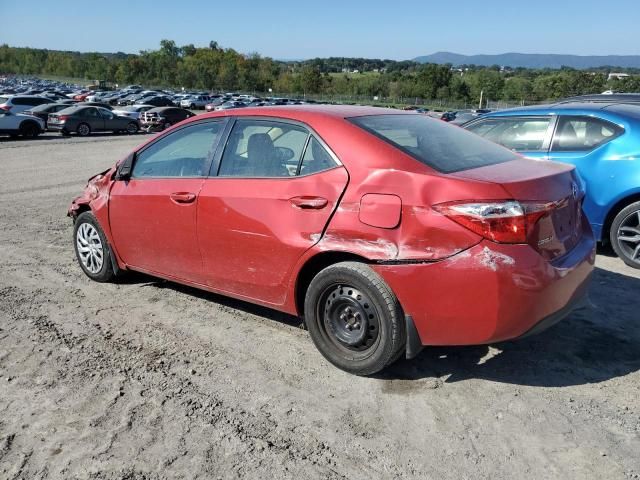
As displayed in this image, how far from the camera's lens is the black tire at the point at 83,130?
27.6m

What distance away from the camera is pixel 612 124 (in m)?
5.91

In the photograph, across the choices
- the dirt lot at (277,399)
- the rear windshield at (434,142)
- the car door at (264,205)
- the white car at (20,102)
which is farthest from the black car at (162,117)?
the rear windshield at (434,142)

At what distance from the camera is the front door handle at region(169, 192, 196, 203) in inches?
166

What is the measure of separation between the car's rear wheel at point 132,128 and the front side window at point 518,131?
26.5 metres

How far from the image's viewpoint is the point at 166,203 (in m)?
4.43

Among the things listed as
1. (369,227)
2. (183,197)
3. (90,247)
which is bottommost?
(90,247)

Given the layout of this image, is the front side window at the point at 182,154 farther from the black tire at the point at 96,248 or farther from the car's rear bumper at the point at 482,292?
the car's rear bumper at the point at 482,292

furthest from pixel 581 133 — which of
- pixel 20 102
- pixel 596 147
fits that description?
pixel 20 102

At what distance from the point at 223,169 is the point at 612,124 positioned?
4.22 metres

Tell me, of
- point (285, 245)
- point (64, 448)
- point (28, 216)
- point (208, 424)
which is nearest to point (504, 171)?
point (285, 245)

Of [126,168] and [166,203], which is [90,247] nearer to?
[126,168]

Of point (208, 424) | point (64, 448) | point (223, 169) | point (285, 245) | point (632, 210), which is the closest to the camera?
point (64, 448)

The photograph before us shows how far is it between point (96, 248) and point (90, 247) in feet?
0.35

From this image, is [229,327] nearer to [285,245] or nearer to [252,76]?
[285,245]
